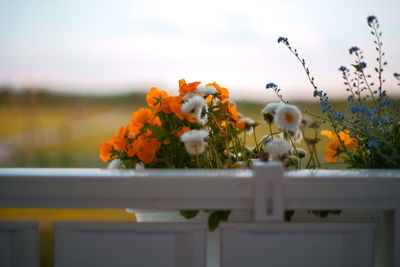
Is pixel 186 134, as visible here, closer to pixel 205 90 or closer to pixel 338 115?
pixel 205 90

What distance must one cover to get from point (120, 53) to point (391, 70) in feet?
21.0

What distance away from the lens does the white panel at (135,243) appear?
2.01 ft

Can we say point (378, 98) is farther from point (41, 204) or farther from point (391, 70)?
point (41, 204)

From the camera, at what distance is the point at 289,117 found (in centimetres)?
72

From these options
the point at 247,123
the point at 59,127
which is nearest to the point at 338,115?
the point at 247,123

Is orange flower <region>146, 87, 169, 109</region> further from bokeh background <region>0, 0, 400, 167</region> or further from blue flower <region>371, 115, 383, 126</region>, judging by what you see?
blue flower <region>371, 115, 383, 126</region>

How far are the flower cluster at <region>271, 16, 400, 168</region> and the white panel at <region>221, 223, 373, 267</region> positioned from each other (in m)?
0.22

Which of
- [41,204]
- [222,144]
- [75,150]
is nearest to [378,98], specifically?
[222,144]

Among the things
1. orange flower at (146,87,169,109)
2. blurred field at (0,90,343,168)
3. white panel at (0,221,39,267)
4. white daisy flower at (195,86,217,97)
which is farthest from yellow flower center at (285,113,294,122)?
blurred field at (0,90,343,168)

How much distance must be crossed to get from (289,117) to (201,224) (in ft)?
0.86

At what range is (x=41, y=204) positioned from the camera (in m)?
0.61

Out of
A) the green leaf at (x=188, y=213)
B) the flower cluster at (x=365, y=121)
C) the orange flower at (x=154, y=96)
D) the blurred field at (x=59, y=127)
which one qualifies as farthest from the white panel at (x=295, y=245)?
the blurred field at (x=59, y=127)

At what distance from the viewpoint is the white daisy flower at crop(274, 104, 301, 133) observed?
0.72 meters

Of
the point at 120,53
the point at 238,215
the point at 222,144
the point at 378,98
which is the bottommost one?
the point at 238,215
